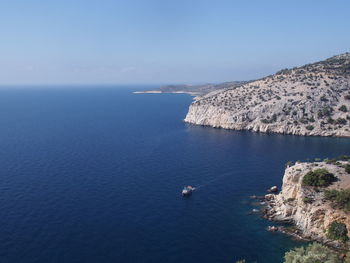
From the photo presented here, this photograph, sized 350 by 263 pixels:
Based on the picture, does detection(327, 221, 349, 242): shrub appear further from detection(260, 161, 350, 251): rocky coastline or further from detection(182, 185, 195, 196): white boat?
detection(182, 185, 195, 196): white boat

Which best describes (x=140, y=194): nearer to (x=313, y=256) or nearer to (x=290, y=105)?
(x=313, y=256)

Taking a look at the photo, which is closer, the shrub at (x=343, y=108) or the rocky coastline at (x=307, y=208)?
the rocky coastline at (x=307, y=208)

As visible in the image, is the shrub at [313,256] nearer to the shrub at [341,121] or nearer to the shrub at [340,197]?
the shrub at [340,197]

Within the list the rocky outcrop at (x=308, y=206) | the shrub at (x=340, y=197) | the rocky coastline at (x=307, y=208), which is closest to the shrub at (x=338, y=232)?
the rocky coastline at (x=307, y=208)

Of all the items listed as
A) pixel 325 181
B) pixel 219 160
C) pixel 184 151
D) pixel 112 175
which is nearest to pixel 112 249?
pixel 112 175

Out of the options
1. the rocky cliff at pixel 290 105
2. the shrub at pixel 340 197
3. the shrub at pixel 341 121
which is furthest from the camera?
the rocky cliff at pixel 290 105

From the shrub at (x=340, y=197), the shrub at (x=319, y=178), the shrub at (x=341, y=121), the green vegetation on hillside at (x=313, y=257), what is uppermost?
the shrub at (x=341, y=121)
